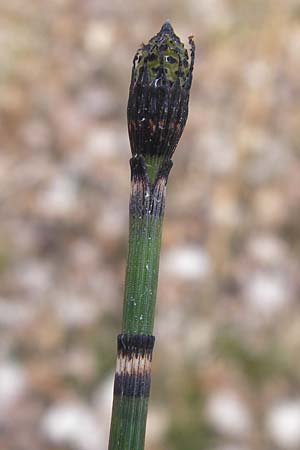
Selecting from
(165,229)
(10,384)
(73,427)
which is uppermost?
(165,229)

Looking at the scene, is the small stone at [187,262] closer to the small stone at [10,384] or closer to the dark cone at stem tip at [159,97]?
the small stone at [10,384]

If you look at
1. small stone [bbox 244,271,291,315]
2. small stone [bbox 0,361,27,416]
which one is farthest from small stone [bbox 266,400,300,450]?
small stone [bbox 0,361,27,416]

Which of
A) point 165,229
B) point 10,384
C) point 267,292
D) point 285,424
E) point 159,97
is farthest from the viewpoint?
point 165,229

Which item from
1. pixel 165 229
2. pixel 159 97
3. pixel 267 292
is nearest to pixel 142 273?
pixel 159 97

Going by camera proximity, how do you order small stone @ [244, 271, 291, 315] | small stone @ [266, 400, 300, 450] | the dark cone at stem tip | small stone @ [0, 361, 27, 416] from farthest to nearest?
small stone @ [244, 271, 291, 315] < small stone @ [0, 361, 27, 416] < small stone @ [266, 400, 300, 450] < the dark cone at stem tip

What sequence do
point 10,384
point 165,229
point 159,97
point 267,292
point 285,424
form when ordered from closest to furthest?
point 159,97, point 285,424, point 10,384, point 267,292, point 165,229

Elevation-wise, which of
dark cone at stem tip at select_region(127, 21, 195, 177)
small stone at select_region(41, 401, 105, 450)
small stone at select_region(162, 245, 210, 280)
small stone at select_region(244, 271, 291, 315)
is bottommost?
dark cone at stem tip at select_region(127, 21, 195, 177)

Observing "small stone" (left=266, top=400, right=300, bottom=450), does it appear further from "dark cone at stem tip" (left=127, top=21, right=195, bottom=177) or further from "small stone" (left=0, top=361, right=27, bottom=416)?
"dark cone at stem tip" (left=127, top=21, right=195, bottom=177)

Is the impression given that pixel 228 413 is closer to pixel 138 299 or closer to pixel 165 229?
pixel 165 229
